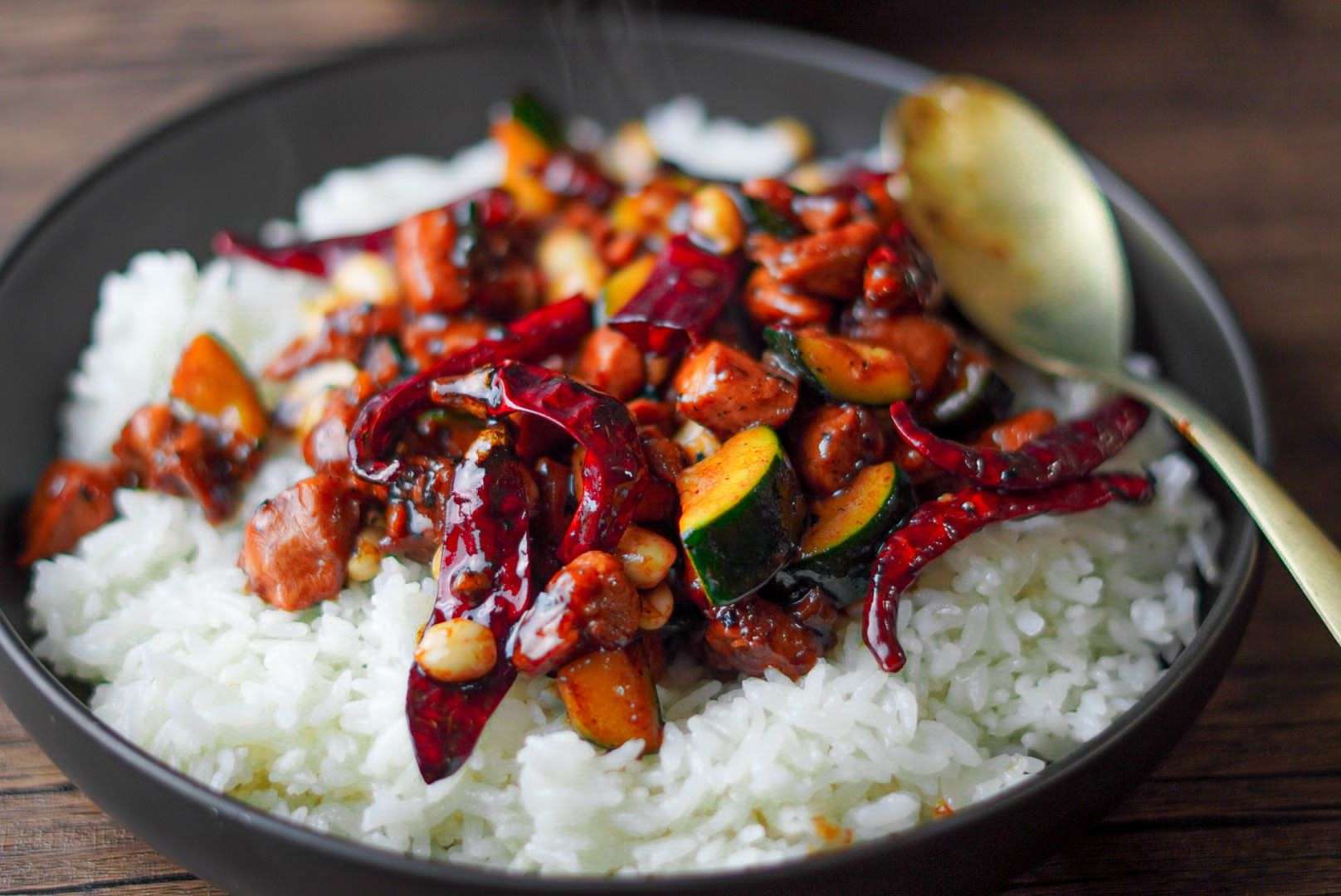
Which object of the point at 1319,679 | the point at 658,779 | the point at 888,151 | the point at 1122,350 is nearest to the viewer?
the point at 658,779

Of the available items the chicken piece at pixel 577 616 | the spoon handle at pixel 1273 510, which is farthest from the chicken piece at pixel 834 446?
the spoon handle at pixel 1273 510

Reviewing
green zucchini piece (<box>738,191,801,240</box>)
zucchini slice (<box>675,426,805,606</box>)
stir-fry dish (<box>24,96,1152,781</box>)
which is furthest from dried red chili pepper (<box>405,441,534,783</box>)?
green zucchini piece (<box>738,191,801,240</box>)

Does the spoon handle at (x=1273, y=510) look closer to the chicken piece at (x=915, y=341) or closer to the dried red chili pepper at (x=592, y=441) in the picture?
the chicken piece at (x=915, y=341)

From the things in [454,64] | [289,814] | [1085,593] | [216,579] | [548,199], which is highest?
[454,64]

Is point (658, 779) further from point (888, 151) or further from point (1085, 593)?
point (888, 151)

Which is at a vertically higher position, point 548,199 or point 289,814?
point 548,199

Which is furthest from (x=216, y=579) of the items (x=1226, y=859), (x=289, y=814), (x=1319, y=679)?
(x=1319, y=679)

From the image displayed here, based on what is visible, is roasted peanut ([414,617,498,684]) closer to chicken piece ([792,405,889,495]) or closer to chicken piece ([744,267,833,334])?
chicken piece ([792,405,889,495])
